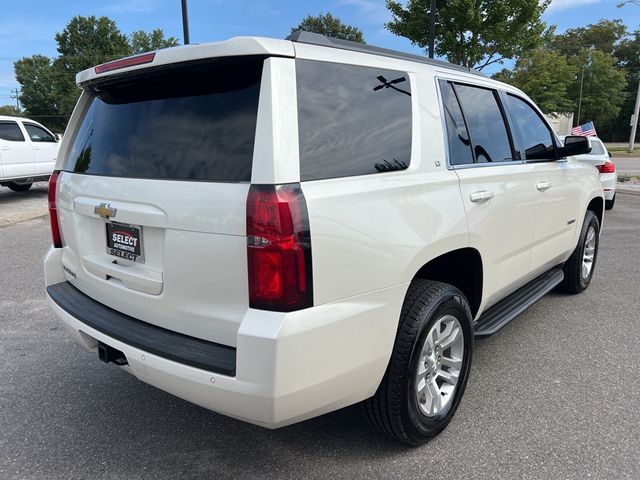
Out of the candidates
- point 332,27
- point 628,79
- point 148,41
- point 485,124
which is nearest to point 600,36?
point 628,79

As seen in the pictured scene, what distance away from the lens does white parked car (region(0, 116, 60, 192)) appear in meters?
11.9

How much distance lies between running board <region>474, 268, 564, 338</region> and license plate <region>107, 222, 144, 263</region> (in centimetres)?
196

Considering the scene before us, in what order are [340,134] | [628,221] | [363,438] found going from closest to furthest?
[340,134] < [363,438] < [628,221]

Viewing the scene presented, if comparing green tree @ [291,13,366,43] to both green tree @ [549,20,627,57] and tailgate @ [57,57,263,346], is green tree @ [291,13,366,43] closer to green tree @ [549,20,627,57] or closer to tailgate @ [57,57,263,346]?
green tree @ [549,20,627,57]

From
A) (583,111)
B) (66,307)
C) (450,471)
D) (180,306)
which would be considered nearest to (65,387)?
(66,307)

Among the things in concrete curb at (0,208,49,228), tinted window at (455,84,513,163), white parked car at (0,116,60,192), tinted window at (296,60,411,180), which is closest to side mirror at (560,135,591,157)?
tinted window at (455,84,513,163)

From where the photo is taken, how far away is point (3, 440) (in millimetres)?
2650

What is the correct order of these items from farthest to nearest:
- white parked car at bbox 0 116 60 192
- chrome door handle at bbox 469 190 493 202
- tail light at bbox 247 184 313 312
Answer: white parked car at bbox 0 116 60 192, chrome door handle at bbox 469 190 493 202, tail light at bbox 247 184 313 312

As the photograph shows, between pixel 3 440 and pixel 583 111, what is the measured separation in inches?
2734

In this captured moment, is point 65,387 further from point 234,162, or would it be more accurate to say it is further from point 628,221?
point 628,221

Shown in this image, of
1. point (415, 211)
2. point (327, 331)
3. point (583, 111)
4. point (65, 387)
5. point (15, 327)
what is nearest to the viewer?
point (327, 331)

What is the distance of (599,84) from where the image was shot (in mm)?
57625

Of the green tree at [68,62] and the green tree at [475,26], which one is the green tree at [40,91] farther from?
the green tree at [475,26]

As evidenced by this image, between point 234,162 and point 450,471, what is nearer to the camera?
point 234,162
